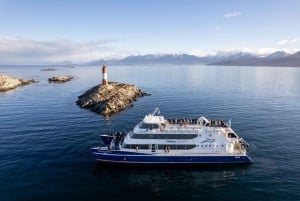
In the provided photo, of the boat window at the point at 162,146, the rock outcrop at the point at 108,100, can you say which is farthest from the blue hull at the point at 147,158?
the rock outcrop at the point at 108,100

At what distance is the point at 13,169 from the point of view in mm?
35469

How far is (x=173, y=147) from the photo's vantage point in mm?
39188

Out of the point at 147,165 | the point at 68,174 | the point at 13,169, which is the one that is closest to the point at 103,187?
Result: the point at 68,174

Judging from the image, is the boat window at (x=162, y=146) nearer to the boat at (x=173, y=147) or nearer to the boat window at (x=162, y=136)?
the boat at (x=173, y=147)

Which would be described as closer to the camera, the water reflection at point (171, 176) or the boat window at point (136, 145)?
the water reflection at point (171, 176)

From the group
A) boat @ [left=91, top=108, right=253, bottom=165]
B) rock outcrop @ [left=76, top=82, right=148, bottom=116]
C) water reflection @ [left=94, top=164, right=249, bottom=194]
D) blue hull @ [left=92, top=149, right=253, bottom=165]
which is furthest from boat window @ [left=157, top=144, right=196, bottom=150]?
rock outcrop @ [left=76, top=82, right=148, bottom=116]

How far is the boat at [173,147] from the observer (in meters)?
38.2

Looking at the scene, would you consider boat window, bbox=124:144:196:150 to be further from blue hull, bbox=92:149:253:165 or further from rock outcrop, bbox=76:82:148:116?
rock outcrop, bbox=76:82:148:116

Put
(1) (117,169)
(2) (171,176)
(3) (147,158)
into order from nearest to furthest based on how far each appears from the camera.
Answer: (2) (171,176), (1) (117,169), (3) (147,158)

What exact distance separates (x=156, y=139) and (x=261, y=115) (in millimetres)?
37061

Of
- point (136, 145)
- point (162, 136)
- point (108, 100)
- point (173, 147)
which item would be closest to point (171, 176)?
point (173, 147)

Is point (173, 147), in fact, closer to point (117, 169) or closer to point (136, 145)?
point (136, 145)

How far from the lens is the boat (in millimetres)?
38219

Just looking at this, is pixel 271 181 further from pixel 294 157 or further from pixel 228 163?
pixel 294 157
